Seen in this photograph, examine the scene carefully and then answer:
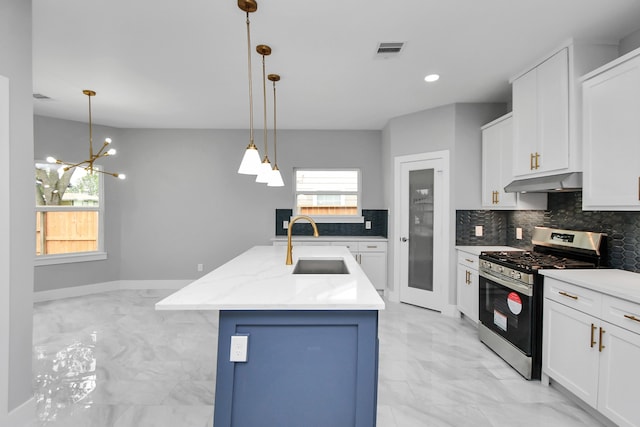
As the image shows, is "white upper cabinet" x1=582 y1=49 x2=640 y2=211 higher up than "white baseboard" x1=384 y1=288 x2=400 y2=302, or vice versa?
"white upper cabinet" x1=582 y1=49 x2=640 y2=211

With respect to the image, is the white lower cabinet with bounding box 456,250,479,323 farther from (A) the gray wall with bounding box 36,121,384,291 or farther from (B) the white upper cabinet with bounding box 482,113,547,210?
(A) the gray wall with bounding box 36,121,384,291

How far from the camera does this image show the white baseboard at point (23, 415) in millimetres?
1745

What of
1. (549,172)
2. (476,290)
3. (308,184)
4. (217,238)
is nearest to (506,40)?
(549,172)

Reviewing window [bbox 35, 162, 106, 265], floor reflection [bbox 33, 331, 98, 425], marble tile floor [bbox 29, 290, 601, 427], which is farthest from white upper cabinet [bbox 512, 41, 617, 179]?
window [bbox 35, 162, 106, 265]

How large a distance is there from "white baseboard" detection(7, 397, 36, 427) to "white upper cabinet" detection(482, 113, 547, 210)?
419 centimetres

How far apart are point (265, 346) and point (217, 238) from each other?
12.4ft

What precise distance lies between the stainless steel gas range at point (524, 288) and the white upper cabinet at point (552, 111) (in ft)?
2.07

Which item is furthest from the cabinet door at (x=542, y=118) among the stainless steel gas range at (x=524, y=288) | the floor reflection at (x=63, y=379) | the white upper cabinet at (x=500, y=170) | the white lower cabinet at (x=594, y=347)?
the floor reflection at (x=63, y=379)

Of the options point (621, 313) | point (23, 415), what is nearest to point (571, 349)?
point (621, 313)

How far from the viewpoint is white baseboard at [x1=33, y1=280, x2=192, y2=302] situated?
4.29m

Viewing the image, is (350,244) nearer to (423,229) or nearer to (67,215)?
(423,229)

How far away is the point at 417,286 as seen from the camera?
405 cm

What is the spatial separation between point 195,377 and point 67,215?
12.2 ft

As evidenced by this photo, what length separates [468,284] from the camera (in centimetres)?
334
